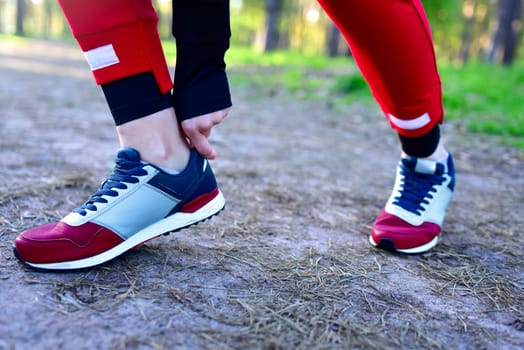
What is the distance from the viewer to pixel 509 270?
53.9 inches

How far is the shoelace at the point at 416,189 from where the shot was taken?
1513 mm

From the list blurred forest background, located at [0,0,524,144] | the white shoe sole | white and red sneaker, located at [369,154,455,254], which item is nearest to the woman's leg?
white and red sneaker, located at [369,154,455,254]

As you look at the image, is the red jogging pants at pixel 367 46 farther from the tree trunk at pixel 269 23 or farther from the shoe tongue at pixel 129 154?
the tree trunk at pixel 269 23

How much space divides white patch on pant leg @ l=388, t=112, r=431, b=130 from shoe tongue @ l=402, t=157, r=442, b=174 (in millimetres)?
159

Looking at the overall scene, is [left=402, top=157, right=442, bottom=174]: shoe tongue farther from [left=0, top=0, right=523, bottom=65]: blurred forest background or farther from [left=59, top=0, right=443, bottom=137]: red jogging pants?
[left=0, top=0, right=523, bottom=65]: blurred forest background

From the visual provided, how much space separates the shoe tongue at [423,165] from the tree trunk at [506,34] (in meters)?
8.43

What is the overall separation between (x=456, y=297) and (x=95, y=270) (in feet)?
2.97

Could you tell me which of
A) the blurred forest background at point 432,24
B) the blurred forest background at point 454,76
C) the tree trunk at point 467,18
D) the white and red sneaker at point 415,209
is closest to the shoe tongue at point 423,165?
the white and red sneaker at point 415,209

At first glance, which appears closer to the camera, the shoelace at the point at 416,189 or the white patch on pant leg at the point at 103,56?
the white patch on pant leg at the point at 103,56

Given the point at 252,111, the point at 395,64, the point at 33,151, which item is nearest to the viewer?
the point at 395,64

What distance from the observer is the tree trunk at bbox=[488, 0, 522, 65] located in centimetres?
855

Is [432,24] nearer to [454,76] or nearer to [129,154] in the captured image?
[454,76]

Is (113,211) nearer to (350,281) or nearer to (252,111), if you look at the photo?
(350,281)

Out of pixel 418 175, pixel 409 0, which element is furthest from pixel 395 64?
pixel 418 175
